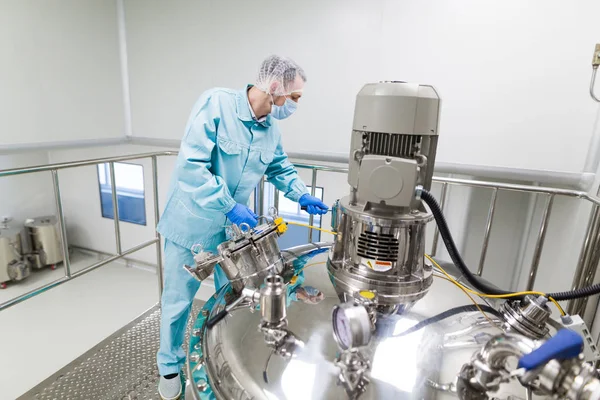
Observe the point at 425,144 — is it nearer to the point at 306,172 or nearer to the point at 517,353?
the point at 517,353

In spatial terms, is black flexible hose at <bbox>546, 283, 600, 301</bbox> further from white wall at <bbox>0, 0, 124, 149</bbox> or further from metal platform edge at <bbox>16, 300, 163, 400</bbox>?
white wall at <bbox>0, 0, 124, 149</bbox>

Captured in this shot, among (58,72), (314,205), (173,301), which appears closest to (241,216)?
(314,205)

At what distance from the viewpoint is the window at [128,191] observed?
2.91 m

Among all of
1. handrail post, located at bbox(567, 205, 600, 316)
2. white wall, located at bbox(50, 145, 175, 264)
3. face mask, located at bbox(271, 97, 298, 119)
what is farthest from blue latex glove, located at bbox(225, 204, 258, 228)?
white wall, located at bbox(50, 145, 175, 264)

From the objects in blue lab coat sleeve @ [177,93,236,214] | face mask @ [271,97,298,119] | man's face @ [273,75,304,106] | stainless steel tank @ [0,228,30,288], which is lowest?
stainless steel tank @ [0,228,30,288]

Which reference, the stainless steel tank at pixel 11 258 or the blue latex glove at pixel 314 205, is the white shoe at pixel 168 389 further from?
the stainless steel tank at pixel 11 258

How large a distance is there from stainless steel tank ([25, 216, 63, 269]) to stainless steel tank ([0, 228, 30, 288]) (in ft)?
0.33

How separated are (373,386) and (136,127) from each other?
247 centimetres

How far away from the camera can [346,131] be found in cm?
185

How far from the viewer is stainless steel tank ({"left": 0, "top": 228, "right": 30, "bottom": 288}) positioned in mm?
2627

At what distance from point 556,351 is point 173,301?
129cm

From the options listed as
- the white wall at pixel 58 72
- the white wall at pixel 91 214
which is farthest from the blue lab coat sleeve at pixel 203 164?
the white wall at pixel 91 214

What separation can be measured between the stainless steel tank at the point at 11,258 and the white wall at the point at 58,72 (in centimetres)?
126

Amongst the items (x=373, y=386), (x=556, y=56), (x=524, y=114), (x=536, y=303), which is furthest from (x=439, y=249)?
(x=373, y=386)
